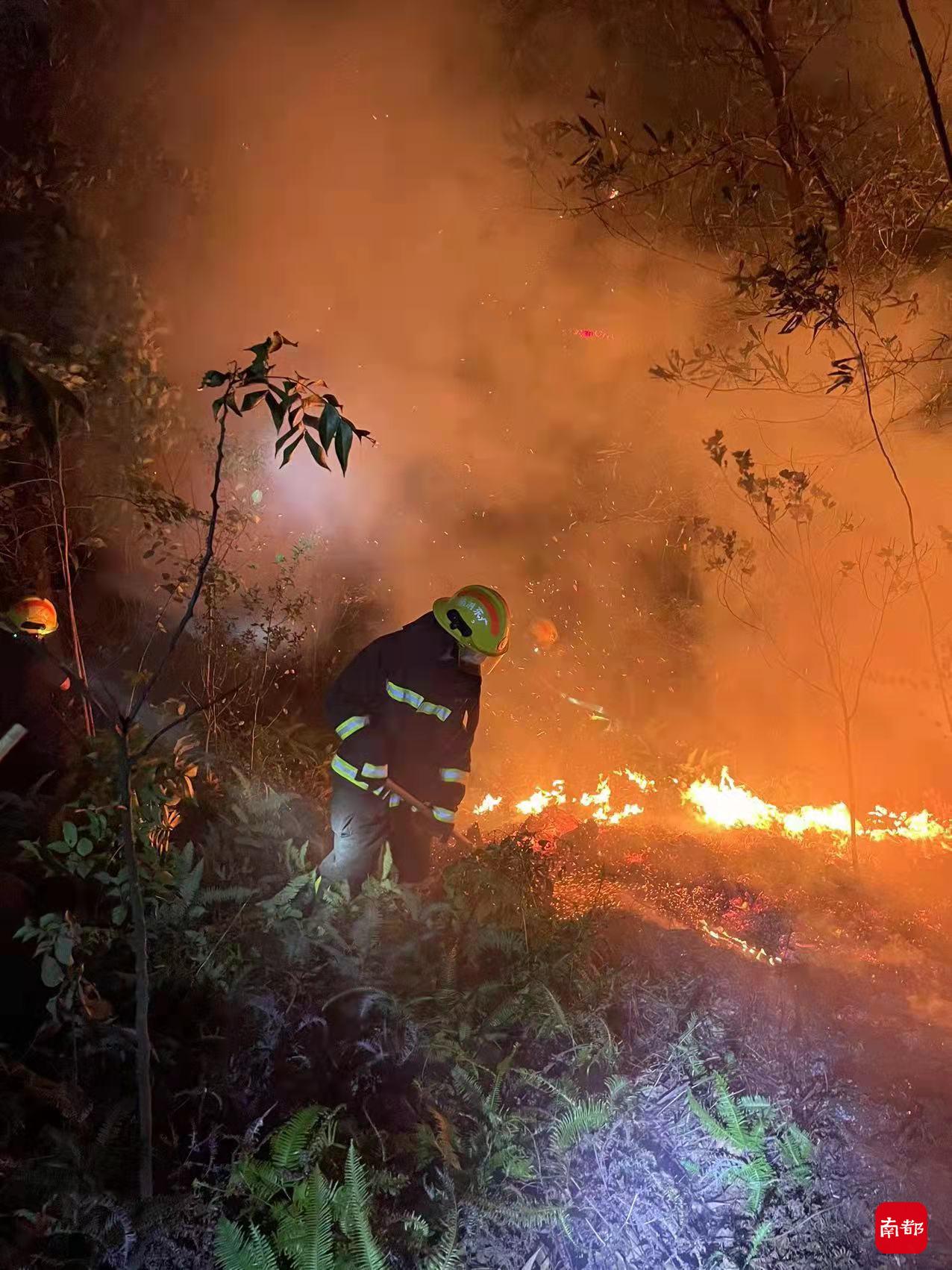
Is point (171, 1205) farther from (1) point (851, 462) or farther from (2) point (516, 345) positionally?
(2) point (516, 345)

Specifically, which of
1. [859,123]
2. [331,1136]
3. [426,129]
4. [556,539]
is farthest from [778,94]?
[331,1136]

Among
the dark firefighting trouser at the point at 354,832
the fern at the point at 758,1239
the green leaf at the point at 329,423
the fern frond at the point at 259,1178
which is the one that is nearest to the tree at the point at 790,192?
the green leaf at the point at 329,423

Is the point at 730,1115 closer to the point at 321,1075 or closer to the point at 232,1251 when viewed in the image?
the point at 321,1075

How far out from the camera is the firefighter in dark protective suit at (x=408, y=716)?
14.8 feet

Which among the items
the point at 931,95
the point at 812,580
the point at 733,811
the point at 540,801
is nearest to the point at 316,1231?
the point at 931,95

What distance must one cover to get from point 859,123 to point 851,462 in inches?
129

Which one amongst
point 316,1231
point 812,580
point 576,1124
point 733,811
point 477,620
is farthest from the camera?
point 812,580

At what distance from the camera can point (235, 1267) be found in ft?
6.98

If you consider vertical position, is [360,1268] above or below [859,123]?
below

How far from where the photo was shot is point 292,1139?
2.55 meters

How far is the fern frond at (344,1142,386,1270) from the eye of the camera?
219cm
